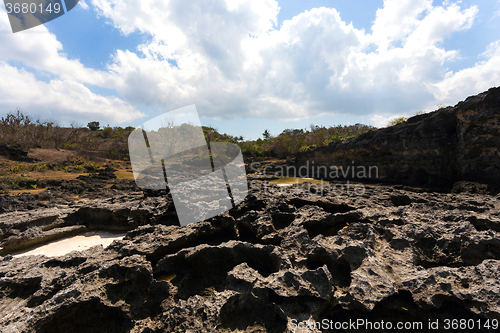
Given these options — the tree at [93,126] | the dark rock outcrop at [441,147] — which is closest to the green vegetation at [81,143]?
the dark rock outcrop at [441,147]

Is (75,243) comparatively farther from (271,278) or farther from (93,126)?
(93,126)

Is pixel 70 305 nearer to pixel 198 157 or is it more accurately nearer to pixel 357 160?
pixel 357 160

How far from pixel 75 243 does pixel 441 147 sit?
1494 cm

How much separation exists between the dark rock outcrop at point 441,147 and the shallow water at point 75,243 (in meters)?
12.8

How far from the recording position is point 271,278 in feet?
8.87

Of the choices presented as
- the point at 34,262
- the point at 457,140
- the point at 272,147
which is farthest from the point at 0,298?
the point at 272,147

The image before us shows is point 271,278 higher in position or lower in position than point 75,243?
higher

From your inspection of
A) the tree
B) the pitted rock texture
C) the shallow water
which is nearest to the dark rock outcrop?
the pitted rock texture

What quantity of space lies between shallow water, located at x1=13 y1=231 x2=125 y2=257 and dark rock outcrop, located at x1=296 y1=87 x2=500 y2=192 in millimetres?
12846

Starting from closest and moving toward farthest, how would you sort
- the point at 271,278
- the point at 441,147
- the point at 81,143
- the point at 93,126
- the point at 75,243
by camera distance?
the point at 271,278
the point at 75,243
the point at 441,147
the point at 81,143
the point at 93,126

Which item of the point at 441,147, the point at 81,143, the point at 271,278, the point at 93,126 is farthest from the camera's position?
the point at 93,126

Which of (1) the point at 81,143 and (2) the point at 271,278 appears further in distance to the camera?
(1) the point at 81,143

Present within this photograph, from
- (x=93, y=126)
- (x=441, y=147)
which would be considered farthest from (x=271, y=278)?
(x=93, y=126)

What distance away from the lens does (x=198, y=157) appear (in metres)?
22.4
